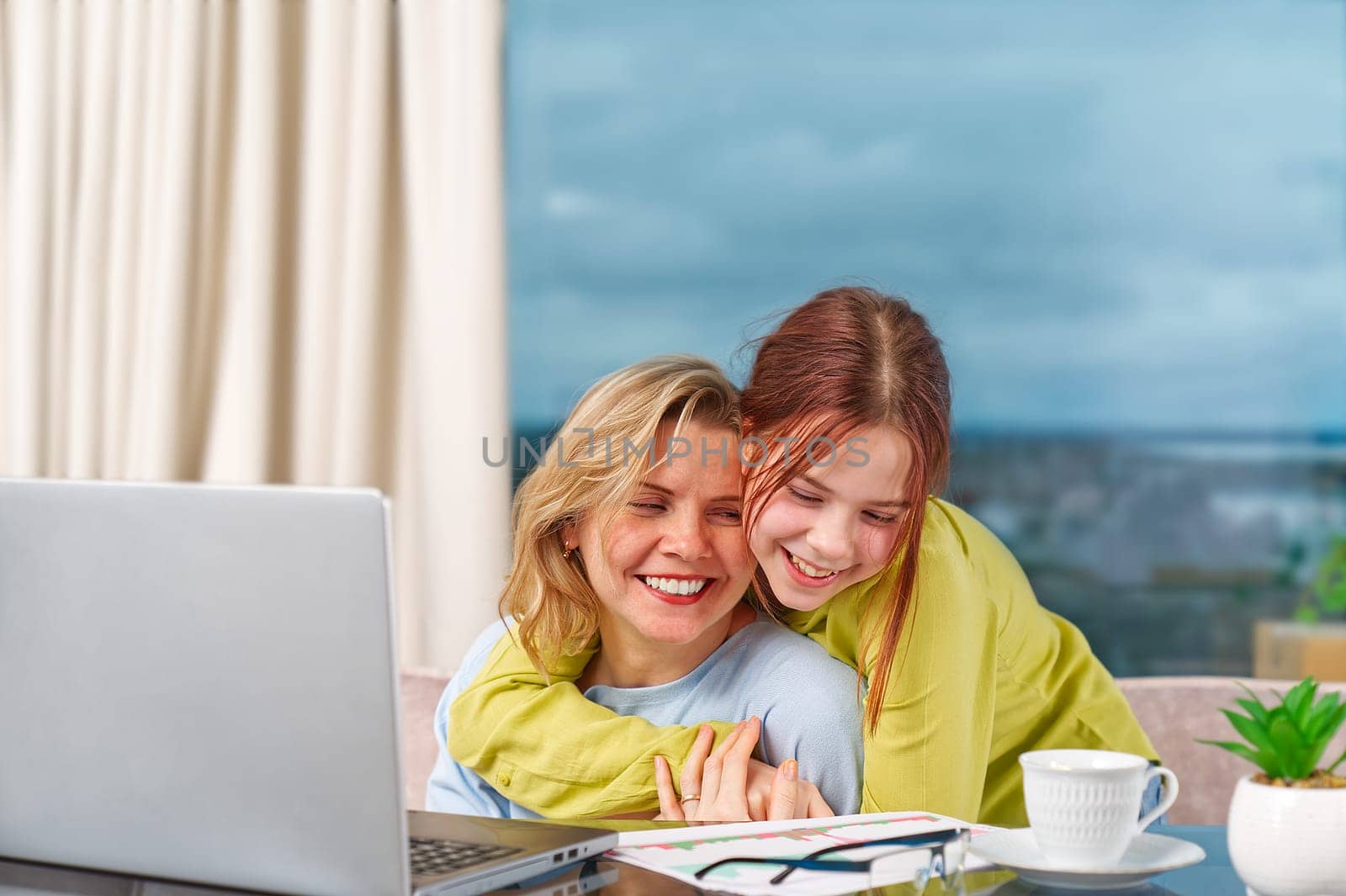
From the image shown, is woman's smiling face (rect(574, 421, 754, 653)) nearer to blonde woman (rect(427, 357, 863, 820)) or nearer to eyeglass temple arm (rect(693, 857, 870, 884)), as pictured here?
blonde woman (rect(427, 357, 863, 820))

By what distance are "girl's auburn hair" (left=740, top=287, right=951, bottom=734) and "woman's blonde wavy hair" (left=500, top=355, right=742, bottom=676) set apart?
0.08m

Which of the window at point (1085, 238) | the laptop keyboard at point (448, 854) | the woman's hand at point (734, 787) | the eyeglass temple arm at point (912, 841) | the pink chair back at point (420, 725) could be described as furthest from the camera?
the window at point (1085, 238)

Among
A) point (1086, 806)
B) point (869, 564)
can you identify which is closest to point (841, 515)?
point (869, 564)

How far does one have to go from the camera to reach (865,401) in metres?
1.49

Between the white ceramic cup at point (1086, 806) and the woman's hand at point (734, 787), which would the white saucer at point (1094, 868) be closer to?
the white ceramic cup at point (1086, 806)

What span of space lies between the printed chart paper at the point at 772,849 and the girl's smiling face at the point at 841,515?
0.35 metres

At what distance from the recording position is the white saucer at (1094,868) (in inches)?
38.9

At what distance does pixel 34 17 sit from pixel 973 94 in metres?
2.57

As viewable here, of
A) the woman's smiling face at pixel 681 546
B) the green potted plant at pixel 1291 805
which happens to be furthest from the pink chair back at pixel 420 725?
the green potted plant at pixel 1291 805

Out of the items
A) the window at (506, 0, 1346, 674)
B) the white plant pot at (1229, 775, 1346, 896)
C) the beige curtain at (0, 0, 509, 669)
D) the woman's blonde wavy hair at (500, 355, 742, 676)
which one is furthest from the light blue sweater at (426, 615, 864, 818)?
the window at (506, 0, 1346, 674)

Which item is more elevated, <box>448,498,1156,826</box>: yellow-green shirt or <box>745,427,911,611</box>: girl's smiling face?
<box>745,427,911,611</box>: girl's smiling face

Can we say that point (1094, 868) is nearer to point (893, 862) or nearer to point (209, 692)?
point (893, 862)

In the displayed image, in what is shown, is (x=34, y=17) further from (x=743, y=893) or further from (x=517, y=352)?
(x=743, y=893)

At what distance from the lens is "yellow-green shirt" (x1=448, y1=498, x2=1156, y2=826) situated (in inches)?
59.7
